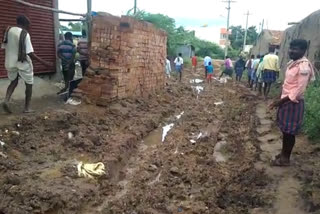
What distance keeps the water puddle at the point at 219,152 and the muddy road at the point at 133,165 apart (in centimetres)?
2

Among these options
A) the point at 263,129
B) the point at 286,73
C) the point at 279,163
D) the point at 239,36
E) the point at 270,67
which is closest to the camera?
the point at 286,73

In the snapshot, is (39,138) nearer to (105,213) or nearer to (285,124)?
(105,213)

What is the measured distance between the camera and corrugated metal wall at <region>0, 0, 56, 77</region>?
721cm

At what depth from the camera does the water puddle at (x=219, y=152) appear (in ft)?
17.3

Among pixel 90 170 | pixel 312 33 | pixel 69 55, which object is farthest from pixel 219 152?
pixel 312 33

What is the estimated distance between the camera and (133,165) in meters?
4.96

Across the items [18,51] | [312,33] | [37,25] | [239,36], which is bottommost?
[18,51]

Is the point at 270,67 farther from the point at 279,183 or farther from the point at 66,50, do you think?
the point at 279,183

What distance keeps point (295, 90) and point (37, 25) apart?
652 centimetres

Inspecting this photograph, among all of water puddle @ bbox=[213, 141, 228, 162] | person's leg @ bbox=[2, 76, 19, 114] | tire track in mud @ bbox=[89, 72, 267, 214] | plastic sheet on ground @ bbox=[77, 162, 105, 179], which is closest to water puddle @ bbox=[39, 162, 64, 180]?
plastic sheet on ground @ bbox=[77, 162, 105, 179]

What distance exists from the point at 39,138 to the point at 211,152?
8.83 ft

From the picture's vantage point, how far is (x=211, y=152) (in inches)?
220

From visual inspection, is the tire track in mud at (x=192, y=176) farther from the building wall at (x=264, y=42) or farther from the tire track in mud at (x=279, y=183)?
the building wall at (x=264, y=42)

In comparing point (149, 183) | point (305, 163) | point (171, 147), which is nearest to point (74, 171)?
point (149, 183)
